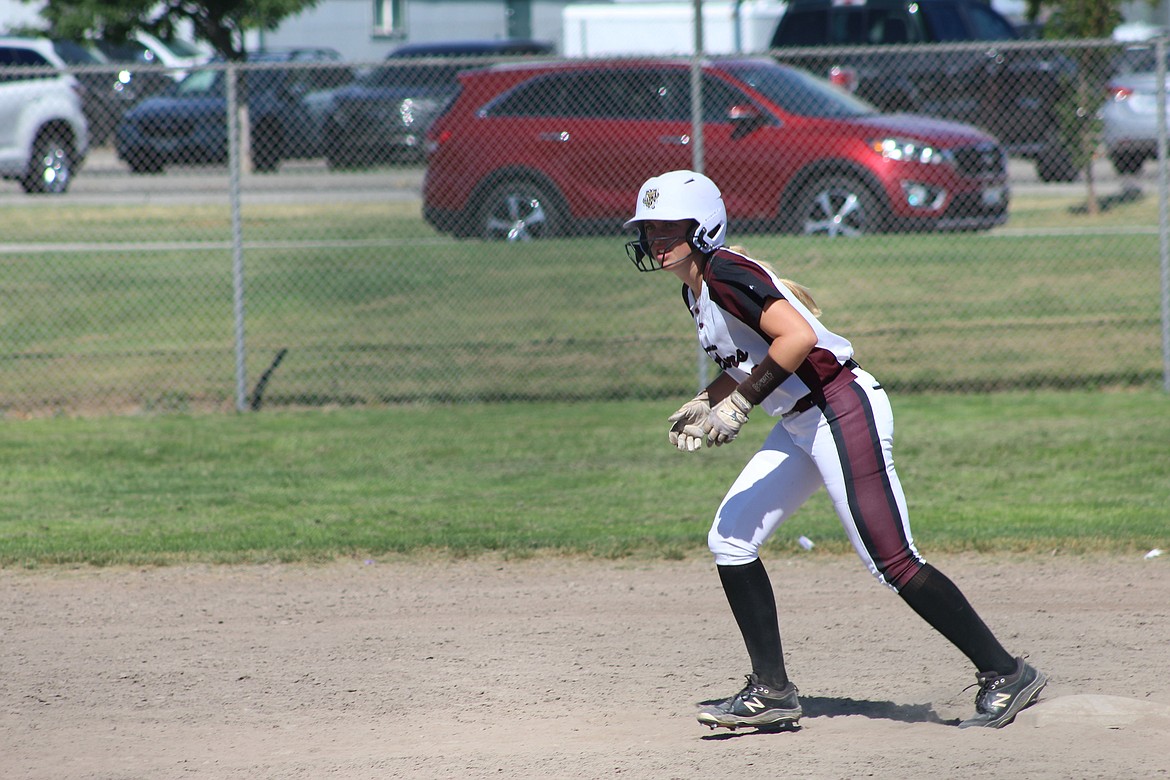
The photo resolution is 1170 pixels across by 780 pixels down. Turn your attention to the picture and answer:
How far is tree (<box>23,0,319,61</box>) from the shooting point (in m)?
21.0

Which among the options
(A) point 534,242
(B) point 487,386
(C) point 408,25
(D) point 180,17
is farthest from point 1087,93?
(C) point 408,25

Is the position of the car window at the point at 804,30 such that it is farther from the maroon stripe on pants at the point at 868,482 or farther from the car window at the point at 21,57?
the maroon stripe on pants at the point at 868,482

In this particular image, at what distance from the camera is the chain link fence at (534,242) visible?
10914 millimetres

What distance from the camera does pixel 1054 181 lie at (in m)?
13.2

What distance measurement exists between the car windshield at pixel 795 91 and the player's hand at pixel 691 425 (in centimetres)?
797

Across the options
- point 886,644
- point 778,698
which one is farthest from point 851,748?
point 886,644

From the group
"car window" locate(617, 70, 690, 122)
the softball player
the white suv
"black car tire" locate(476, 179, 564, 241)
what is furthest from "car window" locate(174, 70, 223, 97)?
the softball player

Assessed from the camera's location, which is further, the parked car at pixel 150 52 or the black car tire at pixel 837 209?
the parked car at pixel 150 52

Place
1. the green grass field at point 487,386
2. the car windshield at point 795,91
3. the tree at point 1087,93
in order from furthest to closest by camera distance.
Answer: the tree at point 1087,93
the car windshield at point 795,91
the green grass field at point 487,386

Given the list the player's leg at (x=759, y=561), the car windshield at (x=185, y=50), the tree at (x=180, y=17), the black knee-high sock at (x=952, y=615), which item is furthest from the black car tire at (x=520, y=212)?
the car windshield at (x=185, y=50)

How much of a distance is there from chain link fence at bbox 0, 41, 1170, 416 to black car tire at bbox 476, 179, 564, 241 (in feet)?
0.06

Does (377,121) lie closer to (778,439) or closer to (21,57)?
(778,439)

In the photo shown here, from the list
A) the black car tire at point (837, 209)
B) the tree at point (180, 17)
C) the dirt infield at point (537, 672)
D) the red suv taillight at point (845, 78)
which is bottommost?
the dirt infield at point (537, 672)

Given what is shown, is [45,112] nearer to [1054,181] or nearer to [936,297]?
[936,297]
